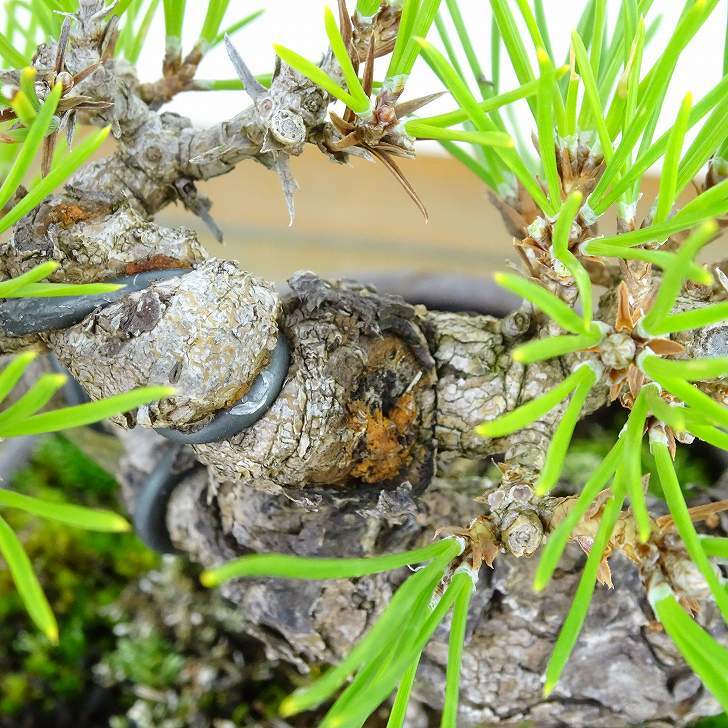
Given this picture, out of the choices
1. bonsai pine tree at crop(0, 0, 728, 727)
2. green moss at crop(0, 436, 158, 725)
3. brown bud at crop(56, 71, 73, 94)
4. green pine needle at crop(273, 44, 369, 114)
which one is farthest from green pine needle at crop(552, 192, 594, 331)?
green moss at crop(0, 436, 158, 725)

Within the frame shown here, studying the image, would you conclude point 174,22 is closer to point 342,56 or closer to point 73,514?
point 342,56

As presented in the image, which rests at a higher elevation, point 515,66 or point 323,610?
point 515,66

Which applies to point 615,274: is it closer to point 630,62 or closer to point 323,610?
point 630,62

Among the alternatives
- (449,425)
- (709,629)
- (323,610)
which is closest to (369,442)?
(449,425)

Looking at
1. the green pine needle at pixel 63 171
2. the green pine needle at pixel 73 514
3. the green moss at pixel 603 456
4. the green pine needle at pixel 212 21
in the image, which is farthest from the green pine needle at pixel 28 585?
the green moss at pixel 603 456

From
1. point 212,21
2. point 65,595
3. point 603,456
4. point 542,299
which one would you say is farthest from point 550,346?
point 65,595

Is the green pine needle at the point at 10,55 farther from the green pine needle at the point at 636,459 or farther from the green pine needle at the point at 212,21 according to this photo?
the green pine needle at the point at 636,459
